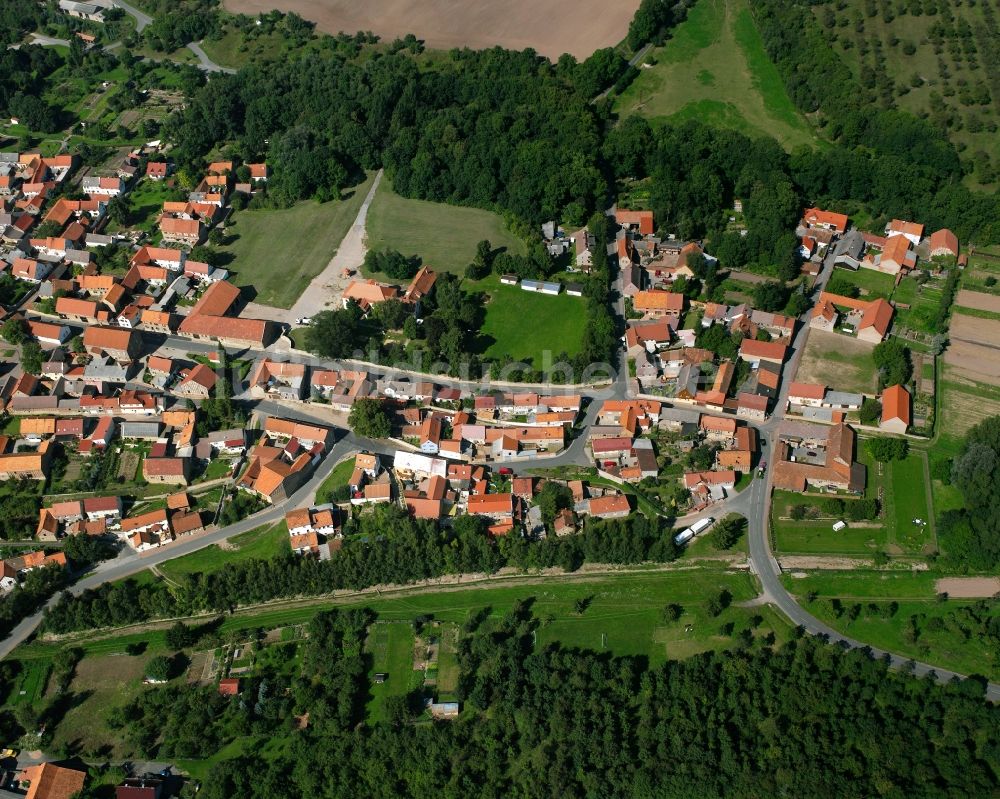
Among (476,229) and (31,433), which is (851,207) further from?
(31,433)

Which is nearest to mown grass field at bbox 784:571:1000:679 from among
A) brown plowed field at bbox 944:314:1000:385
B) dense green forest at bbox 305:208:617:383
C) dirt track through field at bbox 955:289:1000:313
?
brown plowed field at bbox 944:314:1000:385

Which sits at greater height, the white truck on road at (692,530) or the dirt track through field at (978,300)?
the dirt track through field at (978,300)

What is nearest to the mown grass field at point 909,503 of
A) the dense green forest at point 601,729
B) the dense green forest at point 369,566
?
the dense green forest at point 601,729

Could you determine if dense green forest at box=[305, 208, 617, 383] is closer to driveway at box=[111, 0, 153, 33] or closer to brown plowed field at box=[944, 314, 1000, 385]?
brown plowed field at box=[944, 314, 1000, 385]

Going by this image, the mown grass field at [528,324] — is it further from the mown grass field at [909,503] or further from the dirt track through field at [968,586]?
the dirt track through field at [968,586]

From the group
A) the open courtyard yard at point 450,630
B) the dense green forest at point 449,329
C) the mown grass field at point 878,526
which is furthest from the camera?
the dense green forest at point 449,329

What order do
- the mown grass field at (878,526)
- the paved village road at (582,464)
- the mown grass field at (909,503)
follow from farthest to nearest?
the mown grass field at (909,503) → the mown grass field at (878,526) → the paved village road at (582,464)
